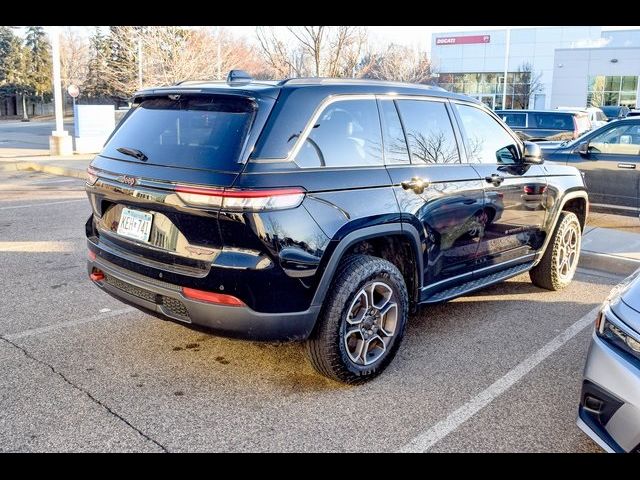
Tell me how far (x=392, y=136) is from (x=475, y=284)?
1.42 meters

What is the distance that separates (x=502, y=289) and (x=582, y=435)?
270cm

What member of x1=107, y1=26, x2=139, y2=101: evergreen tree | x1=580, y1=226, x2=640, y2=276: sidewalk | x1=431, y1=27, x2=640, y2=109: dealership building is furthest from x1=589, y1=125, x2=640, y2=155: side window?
x1=431, y1=27, x2=640, y2=109: dealership building

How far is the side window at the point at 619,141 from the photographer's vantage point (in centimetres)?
874

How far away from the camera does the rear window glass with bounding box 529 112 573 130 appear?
1589 cm

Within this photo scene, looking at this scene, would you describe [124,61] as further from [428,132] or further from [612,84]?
[612,84]

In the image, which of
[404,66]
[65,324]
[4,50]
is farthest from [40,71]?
[65,324]

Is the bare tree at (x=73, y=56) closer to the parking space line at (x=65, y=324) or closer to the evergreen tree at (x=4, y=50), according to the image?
the evergreen tree at (x=4, y=50)

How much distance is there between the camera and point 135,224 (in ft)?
11.8

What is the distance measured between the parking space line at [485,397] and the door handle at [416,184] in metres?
1.34

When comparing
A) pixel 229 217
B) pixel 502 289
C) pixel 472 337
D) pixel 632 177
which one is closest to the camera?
pixel 229 217

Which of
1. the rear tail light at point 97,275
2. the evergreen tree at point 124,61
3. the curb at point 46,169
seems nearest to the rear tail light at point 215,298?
the rear tail light at point 97,275

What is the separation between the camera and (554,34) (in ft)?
173
